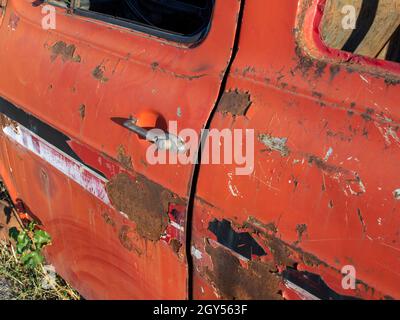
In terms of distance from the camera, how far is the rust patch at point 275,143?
1391mm

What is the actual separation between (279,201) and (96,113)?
869mm

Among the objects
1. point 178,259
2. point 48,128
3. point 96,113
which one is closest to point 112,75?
point 96,113

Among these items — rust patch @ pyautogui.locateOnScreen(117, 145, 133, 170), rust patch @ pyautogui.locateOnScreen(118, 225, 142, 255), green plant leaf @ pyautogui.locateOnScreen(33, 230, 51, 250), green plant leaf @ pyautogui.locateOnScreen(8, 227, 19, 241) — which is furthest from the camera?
green plant leaf @ pyautogui.locateOnScreen(8, 227, 19, 241)

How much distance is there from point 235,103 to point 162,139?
0.87ft

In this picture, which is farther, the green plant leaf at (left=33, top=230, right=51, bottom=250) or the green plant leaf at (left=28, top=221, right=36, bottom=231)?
the green plant leaf at (left=28, top=221, right=36, bottom=231)

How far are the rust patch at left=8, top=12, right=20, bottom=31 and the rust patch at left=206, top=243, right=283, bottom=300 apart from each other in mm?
1599

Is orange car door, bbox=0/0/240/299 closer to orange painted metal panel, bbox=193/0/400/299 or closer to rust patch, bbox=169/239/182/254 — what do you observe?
rust patch, bbox=169/239/182/254

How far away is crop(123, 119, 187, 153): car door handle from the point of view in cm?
160

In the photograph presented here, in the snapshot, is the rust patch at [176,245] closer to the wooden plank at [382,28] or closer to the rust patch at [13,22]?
the wooden plank at [382,28]

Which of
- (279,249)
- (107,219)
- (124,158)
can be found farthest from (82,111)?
(279,249)

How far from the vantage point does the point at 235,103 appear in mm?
1519

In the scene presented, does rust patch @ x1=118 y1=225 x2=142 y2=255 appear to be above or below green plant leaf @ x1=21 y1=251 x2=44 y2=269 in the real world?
above

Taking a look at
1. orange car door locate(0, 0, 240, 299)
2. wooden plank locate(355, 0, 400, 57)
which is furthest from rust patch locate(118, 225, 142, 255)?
wooden plank locate(355, 0, 400, 57)

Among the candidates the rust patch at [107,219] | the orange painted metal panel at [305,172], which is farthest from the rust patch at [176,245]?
the rust patch at [107,219]
